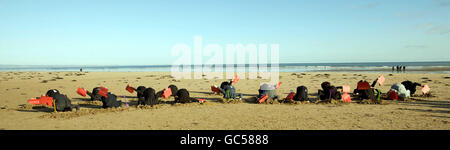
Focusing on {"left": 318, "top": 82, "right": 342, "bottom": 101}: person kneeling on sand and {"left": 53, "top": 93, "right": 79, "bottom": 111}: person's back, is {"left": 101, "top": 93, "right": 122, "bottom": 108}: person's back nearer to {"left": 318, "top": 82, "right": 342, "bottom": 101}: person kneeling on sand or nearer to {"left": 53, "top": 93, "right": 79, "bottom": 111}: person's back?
{"left": 53, "top": 93, "right": 79, "bottom": 111}: person's back

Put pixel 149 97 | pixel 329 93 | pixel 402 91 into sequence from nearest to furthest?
pixel 149 97 < pixel 329 93 < pixel 402 91

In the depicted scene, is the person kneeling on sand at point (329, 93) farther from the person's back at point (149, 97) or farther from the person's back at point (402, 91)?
the person's back at point (149, 97)

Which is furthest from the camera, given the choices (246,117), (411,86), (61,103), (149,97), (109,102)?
(411,86)

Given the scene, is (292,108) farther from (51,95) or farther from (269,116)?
(51,95)

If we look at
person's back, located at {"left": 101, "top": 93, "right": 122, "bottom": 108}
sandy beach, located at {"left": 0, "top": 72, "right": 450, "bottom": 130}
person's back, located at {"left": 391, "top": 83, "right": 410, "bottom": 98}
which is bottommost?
sandy beach, located at {"left": 0, "top": 72, "right": 450, "bottom": 130}

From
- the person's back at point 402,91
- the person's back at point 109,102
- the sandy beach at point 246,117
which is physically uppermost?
the person's back at point 402,91

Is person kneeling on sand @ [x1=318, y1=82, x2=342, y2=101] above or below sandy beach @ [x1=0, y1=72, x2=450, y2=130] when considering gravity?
above

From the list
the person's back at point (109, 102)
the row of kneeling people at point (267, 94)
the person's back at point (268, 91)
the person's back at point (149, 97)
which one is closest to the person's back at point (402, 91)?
the row of kneeling people at point (267, 94)

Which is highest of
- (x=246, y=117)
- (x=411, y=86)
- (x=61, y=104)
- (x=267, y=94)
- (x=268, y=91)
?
(x=411, y=86)

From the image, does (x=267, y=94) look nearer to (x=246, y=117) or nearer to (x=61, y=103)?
(x=246, y=117)

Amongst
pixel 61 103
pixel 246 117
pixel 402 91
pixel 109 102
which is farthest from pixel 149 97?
pixel 402 91

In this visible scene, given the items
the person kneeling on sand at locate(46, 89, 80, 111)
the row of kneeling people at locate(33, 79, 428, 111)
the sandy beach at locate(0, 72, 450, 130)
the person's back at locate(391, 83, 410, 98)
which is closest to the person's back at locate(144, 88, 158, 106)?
the row of kneeling people at locate(33, 79, 428, 111)

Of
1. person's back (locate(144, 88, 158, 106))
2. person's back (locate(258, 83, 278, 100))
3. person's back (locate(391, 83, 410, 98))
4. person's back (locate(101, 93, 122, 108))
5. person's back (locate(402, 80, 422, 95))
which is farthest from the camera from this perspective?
person's back (locate(402, 80, 422, 95))
